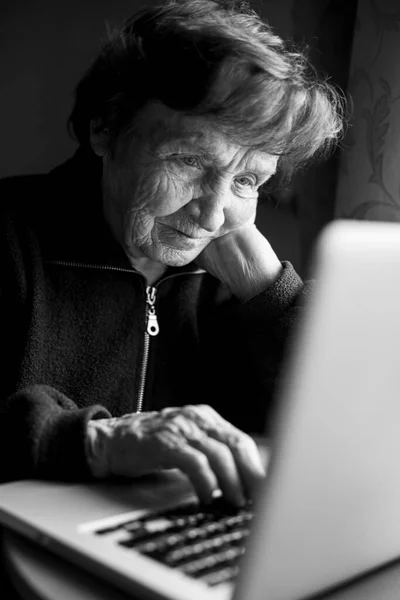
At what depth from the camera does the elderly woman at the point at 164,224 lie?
121cm

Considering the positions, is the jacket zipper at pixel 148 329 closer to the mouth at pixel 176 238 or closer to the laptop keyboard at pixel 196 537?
the mouth at pixel 176 238

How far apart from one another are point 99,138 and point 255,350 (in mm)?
460

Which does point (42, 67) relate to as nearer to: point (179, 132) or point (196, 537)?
point (179, 132)

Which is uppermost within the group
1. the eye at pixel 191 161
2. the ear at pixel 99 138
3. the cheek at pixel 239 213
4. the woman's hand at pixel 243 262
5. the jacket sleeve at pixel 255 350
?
the ear at pixel 99 138

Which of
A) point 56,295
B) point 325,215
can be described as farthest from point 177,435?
point 325,215

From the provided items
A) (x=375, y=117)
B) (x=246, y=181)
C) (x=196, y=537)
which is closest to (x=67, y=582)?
(x=196, y=537)

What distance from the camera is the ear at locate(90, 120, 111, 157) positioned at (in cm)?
131

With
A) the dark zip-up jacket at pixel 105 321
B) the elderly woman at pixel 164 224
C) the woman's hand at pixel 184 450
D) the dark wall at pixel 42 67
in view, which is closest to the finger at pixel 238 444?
the woman's hand at pixel 184 450

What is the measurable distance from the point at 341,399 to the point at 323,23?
182cm

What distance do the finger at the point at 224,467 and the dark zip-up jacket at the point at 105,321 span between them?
485mm

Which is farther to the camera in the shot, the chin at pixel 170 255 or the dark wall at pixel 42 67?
the dark wall at pixel 42 67

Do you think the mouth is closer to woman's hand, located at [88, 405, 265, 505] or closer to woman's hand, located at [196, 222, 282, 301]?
woman's hand, located at [196, 222, 282, 301]

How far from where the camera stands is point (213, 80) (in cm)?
117

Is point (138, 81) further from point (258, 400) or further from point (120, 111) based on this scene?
point (258, 400)
